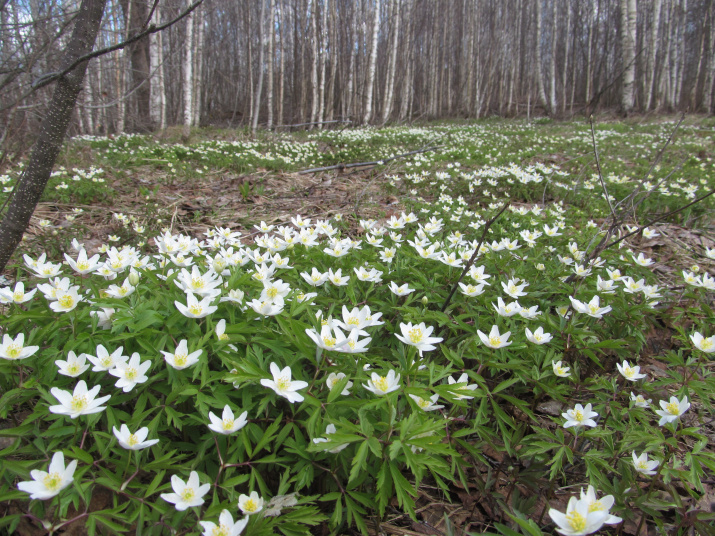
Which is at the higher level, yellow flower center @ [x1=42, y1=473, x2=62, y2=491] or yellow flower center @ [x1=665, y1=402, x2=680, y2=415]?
yellow flower center @ [x1=42, y1=473, x2=62, y2=491]

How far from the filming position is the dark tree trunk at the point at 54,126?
1855 millimetres

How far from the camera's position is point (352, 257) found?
2.71 meters

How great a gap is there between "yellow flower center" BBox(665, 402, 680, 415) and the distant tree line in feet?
46.7

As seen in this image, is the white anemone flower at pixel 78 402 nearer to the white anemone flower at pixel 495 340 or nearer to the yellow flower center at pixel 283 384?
the yellow flower center at pixel 283 384

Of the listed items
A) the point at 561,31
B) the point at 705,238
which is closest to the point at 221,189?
the point at 705,238

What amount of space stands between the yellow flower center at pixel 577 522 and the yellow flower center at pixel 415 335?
755 mm

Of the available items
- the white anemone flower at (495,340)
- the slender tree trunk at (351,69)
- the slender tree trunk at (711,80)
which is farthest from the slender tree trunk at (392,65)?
the white anemone flower at (495,340)

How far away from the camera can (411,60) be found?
2080 centimetres

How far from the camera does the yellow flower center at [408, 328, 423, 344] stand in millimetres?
1653

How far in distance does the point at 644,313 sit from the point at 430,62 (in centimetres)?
2706

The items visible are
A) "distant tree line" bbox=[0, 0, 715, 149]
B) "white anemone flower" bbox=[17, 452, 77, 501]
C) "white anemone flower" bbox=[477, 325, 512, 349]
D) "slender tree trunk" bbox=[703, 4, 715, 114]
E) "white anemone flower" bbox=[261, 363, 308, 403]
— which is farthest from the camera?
"slender tree trunk" bbox=[703, 4, 715, 114]

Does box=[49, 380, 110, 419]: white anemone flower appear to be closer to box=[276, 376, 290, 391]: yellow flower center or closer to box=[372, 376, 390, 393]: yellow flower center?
box=[276, 376, 290, 391]: yellow flower center

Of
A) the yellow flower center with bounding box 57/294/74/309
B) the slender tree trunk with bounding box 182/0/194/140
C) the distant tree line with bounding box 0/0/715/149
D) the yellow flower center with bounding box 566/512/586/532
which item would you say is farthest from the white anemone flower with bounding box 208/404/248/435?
the distant tree line with bounding box 0/0/715/149

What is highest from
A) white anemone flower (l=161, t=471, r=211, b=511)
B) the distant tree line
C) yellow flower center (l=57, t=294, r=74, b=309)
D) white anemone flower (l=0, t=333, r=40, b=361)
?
the distant tree line
